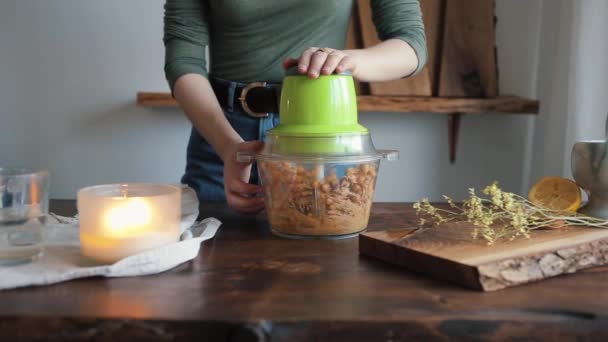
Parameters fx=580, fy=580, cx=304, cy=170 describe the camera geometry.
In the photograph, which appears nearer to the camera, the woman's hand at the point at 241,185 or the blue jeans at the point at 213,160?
the woman's hand at the point at 241,185

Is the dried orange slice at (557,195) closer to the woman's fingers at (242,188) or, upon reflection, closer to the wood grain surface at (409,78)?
the woman's fingers at (242,188)

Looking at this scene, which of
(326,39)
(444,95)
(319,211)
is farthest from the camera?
(444,95)

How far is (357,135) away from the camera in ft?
2.44

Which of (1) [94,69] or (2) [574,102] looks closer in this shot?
(2) [574,102]

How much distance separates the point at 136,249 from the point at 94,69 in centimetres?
135

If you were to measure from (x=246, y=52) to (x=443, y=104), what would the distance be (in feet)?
2.55

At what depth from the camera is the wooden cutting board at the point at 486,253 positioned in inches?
22.0

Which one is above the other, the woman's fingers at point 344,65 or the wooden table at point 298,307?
the woman's fingers at point 344,65

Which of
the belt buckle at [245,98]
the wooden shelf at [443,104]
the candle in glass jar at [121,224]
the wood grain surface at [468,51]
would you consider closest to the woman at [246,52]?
the belt buckle at [245,98]

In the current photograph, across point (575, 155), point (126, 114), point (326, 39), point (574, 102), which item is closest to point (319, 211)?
point (575, 155)

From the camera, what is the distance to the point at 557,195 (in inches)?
32.1

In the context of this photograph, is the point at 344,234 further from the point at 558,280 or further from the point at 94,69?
the point at 94,69

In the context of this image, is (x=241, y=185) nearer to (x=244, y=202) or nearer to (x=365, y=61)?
(x=244, y=202)

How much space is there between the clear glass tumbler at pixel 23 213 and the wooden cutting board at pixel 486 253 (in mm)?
362
